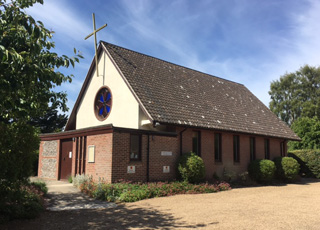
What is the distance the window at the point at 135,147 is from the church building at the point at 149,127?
0.15 feet

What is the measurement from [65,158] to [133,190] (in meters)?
6.79

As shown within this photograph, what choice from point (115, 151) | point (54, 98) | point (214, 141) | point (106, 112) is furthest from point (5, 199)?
point (214, 141)

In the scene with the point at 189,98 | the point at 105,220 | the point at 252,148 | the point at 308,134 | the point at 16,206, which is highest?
the point at 189,98

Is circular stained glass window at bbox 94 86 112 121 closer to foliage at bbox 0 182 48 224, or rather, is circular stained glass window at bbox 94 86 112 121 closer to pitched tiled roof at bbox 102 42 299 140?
pitched tiled roof at bbox 102 42 299 140

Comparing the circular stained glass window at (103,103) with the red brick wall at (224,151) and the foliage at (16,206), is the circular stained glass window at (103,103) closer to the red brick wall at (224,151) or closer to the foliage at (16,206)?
the red brick wall at (224,151)

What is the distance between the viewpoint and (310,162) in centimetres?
2412

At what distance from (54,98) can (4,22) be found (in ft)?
11.3

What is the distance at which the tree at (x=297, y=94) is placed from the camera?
4320 centimetres

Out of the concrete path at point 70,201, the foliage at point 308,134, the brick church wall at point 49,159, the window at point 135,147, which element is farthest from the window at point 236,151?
the foliage at point 308,134

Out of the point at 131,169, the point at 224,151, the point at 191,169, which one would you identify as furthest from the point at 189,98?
the point at 131,169

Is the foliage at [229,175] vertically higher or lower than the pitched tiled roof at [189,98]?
lower

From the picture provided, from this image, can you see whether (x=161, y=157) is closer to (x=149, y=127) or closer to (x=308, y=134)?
(x=149, y=127)

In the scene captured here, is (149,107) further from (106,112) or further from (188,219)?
(188,219)

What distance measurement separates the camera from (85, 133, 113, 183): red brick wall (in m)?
12.9
